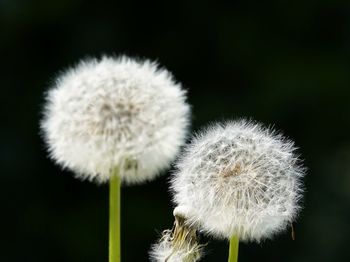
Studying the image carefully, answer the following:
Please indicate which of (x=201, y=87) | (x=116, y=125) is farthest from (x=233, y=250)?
(x=201, y=87)

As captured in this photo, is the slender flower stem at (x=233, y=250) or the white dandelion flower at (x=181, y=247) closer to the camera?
the slender flower stem at (x=233, y=250)

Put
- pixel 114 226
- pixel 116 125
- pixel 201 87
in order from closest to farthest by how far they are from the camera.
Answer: pixel 114 226 → pixel 116 125 → pixel 201 87

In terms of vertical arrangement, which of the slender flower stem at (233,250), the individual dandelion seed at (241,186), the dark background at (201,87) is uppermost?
the dark background at (201,87)

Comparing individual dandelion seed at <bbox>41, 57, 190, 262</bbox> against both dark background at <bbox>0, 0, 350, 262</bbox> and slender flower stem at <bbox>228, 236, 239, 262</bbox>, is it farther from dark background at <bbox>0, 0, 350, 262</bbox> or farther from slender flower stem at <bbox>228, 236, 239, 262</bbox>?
dark background at <bbox>0, 0, 350, 262</bbox>

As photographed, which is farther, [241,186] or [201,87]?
[201,87]

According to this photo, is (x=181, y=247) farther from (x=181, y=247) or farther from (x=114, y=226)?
(x=114, y=226)

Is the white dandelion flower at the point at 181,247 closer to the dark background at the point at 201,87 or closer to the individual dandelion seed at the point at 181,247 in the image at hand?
the individual dandelion seed at the point at 181,247

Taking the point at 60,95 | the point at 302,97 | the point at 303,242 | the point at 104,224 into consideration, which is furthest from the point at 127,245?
the point at 60,95

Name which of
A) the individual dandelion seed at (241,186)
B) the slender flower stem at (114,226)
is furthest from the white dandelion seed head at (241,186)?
the slender flower stem at (114,226)
